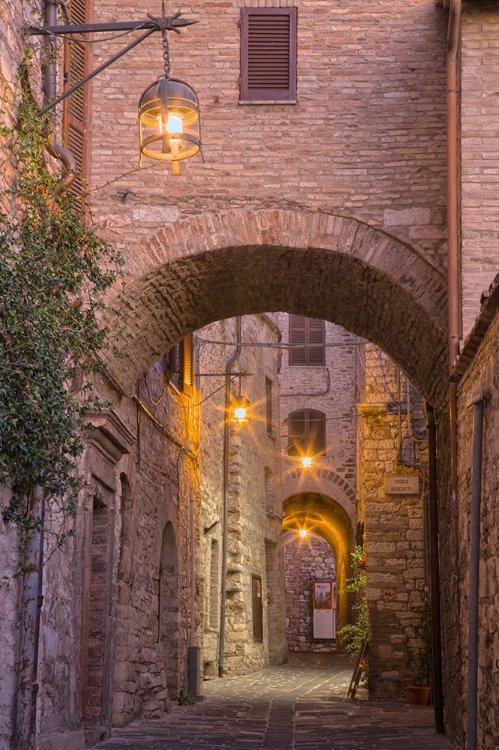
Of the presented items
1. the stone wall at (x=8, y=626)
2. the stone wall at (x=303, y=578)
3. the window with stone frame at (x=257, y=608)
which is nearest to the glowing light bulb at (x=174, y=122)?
the stone wall at (x=8, y=626)

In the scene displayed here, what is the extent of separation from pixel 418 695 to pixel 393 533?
7.59 ft

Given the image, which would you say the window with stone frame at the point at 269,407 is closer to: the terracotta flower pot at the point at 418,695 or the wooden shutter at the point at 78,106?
the terracotta flower pot at the point at 418,695

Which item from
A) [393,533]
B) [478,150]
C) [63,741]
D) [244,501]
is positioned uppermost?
[478,150]

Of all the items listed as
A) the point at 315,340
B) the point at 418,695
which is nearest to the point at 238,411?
the point at 418,695

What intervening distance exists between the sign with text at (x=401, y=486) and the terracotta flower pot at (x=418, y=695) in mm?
2670

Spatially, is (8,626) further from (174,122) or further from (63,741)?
(174,122)

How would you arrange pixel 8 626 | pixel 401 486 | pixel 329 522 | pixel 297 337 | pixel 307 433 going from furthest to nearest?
1. pixel 329 522
2. pixel 297 337
3. pixel 307 433
4. pixel 401 486
5. pixel 8 626

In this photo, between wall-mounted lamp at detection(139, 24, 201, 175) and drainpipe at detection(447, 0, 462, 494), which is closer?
wall-mounted lamp at detection(139, 24, 201, 175)

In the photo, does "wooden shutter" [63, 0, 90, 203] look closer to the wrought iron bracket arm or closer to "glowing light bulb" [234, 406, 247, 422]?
the wrought iron bracket arm

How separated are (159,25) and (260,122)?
3.68 metres

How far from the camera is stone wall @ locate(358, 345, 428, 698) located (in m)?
14.9

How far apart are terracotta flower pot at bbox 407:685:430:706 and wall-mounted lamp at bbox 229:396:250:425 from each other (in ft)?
18.4

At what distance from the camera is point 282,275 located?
35.1 ft

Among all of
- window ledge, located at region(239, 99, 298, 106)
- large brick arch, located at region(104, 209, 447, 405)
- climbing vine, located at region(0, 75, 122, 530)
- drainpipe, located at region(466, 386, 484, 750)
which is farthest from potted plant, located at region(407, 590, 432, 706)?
climbing vine, located at region(0, 75, 122, 530)
